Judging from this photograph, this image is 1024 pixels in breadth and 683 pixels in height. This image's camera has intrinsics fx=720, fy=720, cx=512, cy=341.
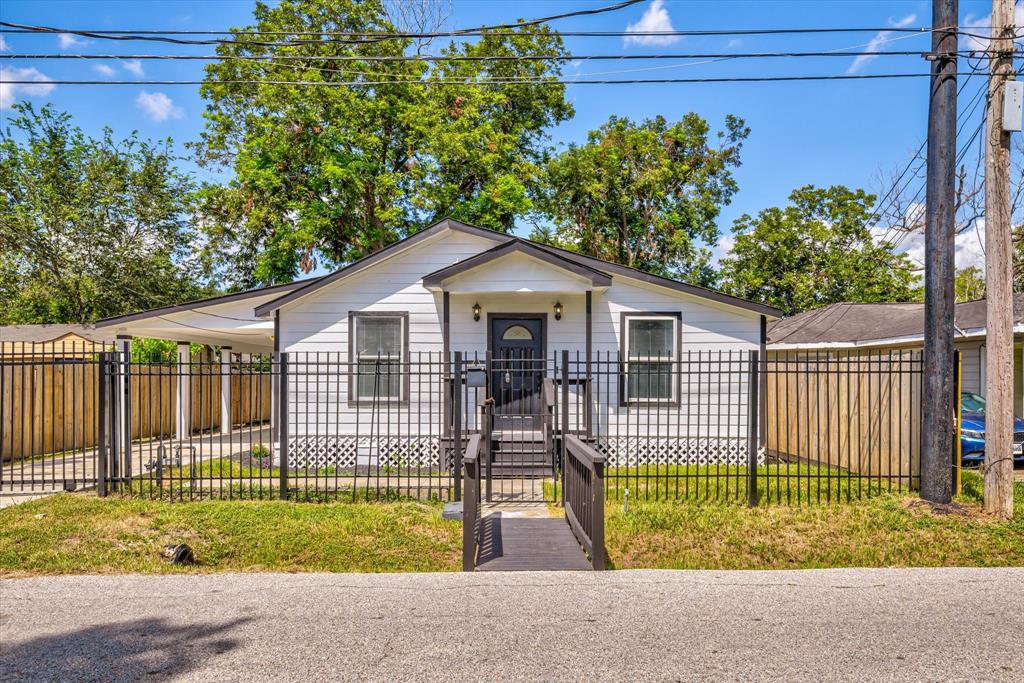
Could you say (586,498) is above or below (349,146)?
below

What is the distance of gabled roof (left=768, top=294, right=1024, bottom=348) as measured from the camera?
1458 cm

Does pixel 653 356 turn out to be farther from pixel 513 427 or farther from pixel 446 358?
pixel 446 358

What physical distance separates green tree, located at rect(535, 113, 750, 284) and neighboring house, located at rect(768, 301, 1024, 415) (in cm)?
942

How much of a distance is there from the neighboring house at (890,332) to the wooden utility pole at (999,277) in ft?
16.3

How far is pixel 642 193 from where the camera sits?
30.6 m

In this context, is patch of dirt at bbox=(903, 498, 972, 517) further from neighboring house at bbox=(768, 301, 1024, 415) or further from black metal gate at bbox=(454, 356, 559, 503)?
neighboring house at bbox=(768, 301, 1024, 415)

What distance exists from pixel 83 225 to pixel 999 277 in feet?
98.7

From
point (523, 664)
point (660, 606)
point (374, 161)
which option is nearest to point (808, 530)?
point (660, 606)

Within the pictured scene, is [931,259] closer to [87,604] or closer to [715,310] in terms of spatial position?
[715,310]

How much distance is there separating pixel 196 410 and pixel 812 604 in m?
A: 17.6

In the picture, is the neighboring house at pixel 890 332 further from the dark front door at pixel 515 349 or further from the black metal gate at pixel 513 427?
the black metal gate at pixel 513 427

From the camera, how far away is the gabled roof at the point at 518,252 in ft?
39.9

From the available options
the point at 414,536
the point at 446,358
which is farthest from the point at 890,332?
the point at 414,536

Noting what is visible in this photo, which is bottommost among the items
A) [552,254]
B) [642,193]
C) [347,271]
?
[347,271]
